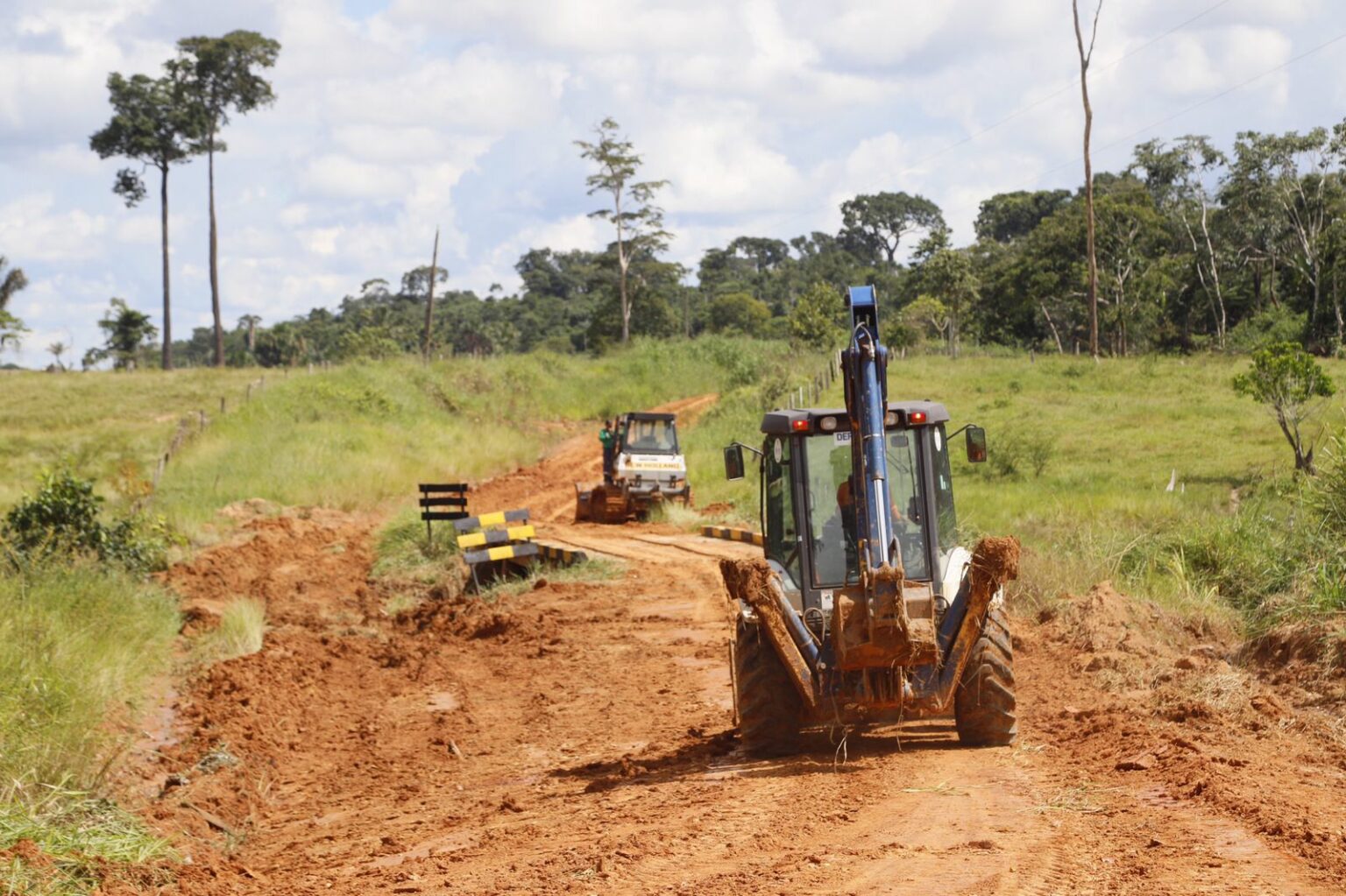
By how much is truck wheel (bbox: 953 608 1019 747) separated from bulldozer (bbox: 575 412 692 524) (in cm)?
1688

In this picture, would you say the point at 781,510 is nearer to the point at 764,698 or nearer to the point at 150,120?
the point at 764,698

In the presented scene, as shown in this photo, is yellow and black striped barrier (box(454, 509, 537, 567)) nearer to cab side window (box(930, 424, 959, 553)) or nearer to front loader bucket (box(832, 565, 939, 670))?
cab side window (box(930, 424, 959, 553))

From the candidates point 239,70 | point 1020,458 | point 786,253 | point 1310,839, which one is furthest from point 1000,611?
point 786,253

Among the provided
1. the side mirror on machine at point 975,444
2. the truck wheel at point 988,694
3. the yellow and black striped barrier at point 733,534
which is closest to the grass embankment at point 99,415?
the yellow and black striped barrier at point 733,534

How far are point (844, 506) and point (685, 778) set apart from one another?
211 centimetres

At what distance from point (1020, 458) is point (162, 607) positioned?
1629 centimetres

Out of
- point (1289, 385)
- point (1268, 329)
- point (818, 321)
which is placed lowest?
point (1289, 385)

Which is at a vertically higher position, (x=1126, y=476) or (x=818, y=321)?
(x=818, y=321)

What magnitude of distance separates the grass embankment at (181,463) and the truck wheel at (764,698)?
3.72 metres

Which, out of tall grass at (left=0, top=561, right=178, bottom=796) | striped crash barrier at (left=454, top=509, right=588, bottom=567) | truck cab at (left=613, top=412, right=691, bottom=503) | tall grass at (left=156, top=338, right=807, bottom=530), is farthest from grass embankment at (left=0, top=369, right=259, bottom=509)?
truck cab at (left=613, top=412, right=691, bottom=503)

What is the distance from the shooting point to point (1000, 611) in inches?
344

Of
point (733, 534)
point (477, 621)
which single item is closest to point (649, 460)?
point (733, 534)

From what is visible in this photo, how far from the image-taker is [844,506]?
8.88m

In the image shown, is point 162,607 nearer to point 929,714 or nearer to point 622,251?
point 929,714
